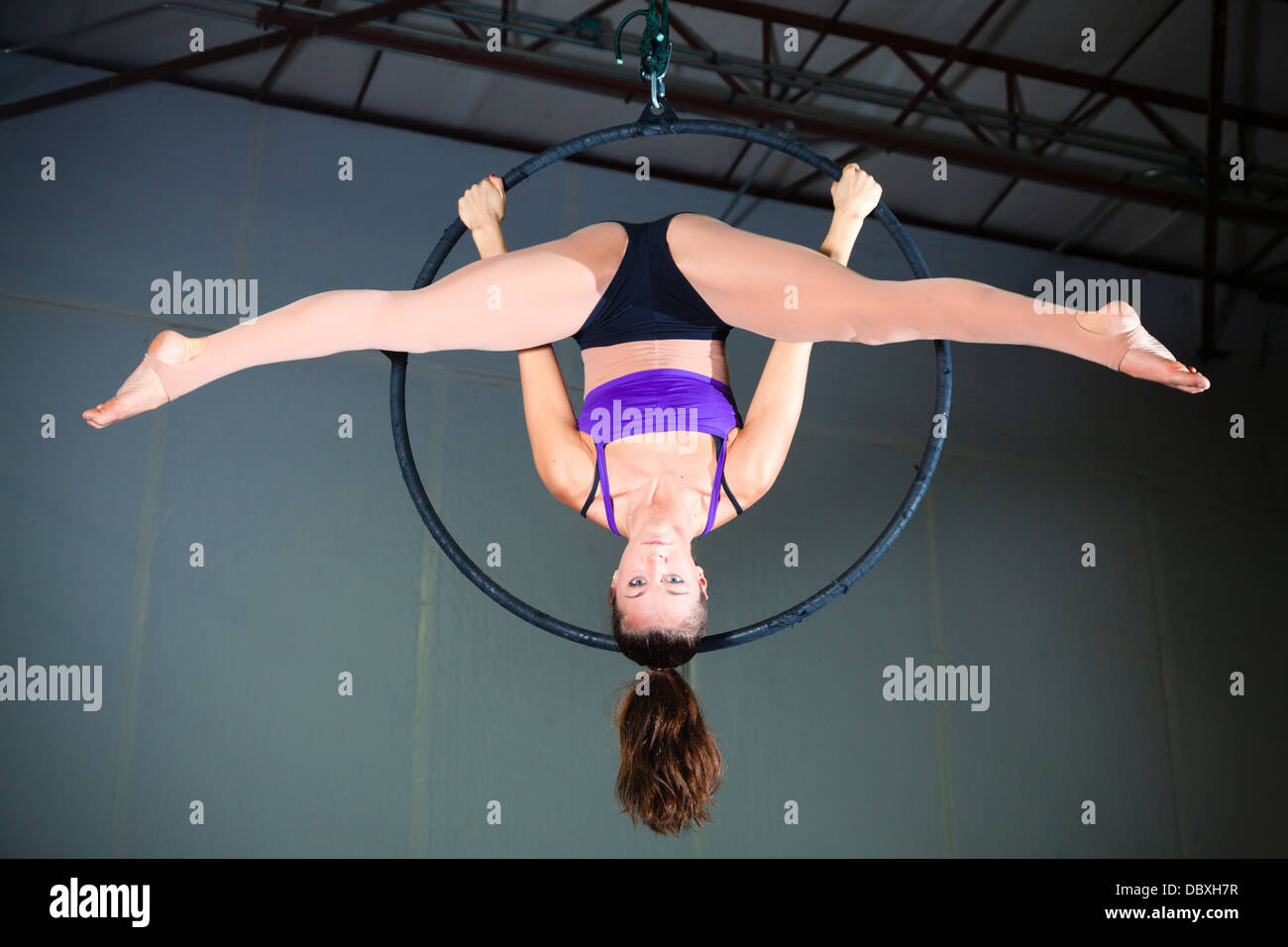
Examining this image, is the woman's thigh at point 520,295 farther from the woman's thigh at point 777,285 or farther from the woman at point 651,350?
the woman's thigh at point 777,285

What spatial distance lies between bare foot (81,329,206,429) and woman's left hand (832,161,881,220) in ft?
5.19

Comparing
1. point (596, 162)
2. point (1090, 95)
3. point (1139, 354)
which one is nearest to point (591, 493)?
point (1139, 354)

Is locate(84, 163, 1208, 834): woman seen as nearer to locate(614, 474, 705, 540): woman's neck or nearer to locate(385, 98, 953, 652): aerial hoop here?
locate(614, 474, 705, 540): woman's neck

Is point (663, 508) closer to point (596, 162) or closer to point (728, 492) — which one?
point (728, 492)

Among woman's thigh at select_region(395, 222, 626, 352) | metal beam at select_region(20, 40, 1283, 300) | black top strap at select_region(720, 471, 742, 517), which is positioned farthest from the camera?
metal beam at select_region(20, 40, 1283, 300)

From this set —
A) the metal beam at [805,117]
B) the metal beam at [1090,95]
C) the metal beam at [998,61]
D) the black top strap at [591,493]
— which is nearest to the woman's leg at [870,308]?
the black top strap at [591,493]

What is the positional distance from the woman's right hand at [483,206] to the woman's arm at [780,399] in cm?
81

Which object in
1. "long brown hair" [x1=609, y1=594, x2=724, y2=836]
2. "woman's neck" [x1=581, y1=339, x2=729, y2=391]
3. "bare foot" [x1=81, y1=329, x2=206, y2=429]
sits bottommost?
"long brown hair" [x1=609, y1=594, x2=724, y2=836]

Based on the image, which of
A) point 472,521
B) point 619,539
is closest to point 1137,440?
point 619,539

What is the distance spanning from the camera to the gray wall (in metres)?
4.99

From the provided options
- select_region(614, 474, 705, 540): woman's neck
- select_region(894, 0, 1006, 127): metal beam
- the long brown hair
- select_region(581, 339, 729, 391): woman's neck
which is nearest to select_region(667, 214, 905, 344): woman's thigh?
select_region(581, 339, 729, 391): woman's neck

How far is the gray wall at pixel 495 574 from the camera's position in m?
4.99

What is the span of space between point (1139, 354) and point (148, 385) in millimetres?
1976
